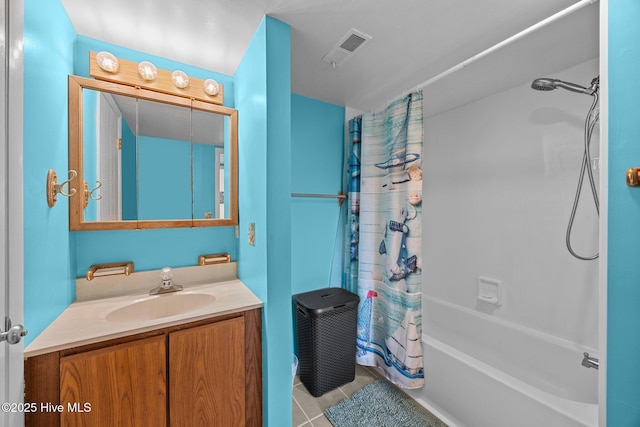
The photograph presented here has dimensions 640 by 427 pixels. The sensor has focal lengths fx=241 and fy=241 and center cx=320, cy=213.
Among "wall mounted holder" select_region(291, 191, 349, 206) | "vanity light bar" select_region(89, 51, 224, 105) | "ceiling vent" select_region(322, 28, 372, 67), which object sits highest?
"ceiling vent" select_region(322, 28, 372, 67)

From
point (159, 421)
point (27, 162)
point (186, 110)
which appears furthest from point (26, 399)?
point (186, 110)

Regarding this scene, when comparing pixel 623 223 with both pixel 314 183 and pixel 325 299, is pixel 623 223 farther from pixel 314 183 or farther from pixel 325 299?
pixel 314 183

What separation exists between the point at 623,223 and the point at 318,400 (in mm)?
1946

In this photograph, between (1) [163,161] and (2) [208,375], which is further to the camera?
(1) [163,161]

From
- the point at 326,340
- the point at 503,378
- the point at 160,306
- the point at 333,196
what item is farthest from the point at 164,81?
the point at 503,378

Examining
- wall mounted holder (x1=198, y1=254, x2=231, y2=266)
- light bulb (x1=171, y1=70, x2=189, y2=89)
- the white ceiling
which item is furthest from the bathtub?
light bulb (x1=171, y1=70, x2=189, y2=89)

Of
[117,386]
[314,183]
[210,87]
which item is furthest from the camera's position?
[314,183]

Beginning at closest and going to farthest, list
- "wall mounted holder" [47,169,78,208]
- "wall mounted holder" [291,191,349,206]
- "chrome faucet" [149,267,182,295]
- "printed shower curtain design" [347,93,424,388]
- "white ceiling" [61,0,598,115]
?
"wall mounted holder" [47,169,78,208], "white ceiling" [61,0,598,115], "chrome faucet" [149,267,182,295], "printed shower curtain design" [347,93,424,388], "wall mounted holder" [291,191,349,206]

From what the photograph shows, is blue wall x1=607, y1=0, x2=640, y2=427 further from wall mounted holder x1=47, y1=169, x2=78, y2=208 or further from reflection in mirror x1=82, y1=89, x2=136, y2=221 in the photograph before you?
reflection in mirror x1=82, y1=89, x2=136, y2=221

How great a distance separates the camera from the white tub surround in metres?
0.95

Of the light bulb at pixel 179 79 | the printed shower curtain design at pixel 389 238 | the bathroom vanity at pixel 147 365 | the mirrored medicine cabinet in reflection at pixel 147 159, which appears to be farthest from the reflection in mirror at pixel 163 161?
the printed shower curtain design at pixel 389 238

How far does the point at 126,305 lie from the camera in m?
1.30

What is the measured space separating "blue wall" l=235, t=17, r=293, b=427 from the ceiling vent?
340 mm

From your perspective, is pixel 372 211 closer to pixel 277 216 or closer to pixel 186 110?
pixel 277 216
